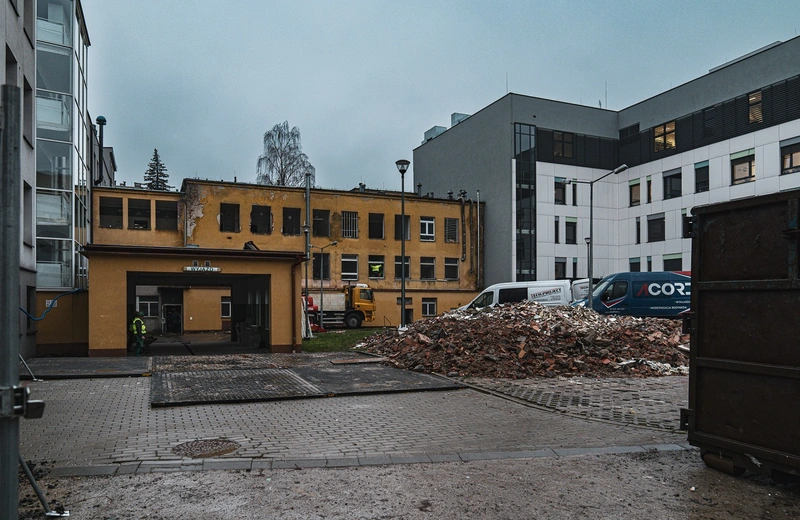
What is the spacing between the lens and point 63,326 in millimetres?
20625

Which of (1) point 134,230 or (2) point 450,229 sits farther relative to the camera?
(2) point 450,229

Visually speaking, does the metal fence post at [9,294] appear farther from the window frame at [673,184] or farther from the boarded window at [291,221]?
the window frame at [673,184]

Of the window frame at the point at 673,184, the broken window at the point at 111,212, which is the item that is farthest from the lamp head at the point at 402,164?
the window frame at the point at 673,184

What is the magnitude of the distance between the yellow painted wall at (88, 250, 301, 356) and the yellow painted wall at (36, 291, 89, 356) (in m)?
3.20

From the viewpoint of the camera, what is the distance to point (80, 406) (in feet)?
30.9

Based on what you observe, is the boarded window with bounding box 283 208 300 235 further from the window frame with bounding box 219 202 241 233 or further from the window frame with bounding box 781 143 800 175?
the window frame with bounding box 781 143 800 175

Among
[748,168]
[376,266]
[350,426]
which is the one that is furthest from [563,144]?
[350,426]

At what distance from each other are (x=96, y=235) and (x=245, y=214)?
9.00 m

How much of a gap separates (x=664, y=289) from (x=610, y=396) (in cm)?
1880

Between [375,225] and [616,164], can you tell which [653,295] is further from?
[616,164]

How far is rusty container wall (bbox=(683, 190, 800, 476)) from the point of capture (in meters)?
5.22

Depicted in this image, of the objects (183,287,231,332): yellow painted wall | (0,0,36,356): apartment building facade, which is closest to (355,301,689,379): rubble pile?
(0,0,36,356): apartment building facade

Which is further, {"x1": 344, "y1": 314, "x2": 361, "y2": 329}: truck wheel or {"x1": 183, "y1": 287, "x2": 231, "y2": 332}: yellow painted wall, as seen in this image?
{"x1": 183, "y1": 287, "x2": 231, "y2": 332}: yellow painted wall

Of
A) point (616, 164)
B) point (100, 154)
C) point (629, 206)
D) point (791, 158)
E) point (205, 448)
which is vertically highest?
point (616, 164)
